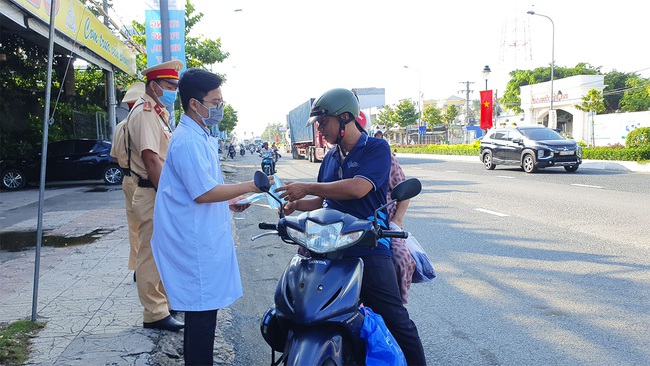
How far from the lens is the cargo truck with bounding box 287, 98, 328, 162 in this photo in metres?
33.1

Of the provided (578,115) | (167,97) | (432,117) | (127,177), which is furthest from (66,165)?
(432,117)

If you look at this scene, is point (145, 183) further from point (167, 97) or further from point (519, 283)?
point (519, 283)

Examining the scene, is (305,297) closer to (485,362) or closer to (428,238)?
(485,362)

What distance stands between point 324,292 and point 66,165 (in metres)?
16.8

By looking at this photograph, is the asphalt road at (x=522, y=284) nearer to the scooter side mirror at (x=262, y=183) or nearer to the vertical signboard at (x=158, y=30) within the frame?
the scooter side mirror at (x=262, y=183)

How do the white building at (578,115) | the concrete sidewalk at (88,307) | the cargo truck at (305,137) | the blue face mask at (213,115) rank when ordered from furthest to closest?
1. the white building at (578,115)
2. the cargo truck at (305,137)
3. the concrete sidewalk at (88,307)
4. the blue face mask at (213,115)

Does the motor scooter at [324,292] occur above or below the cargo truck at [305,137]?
below

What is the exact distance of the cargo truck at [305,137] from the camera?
109ft

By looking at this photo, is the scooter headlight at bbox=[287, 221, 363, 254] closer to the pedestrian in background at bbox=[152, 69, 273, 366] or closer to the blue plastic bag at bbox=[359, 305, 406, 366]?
the blue plastic bag at bbox=[359, 305, 406, 366]

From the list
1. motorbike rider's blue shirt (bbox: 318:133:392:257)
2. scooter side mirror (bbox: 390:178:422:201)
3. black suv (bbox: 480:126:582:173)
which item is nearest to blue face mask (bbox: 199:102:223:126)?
motorbike rider's blue shirt (bbox: 318:133:392:257)

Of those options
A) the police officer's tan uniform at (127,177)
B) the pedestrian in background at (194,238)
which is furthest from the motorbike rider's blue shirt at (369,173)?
the police officer's tan uniform at (127,177)

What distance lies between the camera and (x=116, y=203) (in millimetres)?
12500

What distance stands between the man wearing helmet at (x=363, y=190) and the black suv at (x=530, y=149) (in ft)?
54.3

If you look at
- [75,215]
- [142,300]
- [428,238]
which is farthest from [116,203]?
[142,300]
